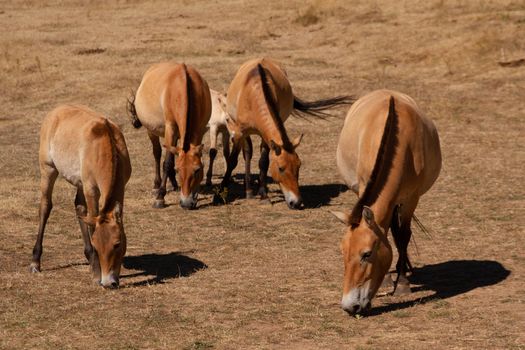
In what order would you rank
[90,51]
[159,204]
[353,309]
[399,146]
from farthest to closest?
[90,51] < [159,204] < [399,146] < [353,309]

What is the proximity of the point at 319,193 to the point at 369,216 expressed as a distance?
6.81m

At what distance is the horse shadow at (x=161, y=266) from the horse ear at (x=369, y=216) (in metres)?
2.90

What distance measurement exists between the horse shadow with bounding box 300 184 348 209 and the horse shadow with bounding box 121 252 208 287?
10.4 feet

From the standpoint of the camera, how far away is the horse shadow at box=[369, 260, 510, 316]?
31.4 ft

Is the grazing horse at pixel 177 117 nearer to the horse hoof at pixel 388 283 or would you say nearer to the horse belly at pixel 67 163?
the horse belly at pixel 67 163

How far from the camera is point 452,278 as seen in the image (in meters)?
10.4

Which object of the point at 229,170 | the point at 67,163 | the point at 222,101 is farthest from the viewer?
the point at 222,101

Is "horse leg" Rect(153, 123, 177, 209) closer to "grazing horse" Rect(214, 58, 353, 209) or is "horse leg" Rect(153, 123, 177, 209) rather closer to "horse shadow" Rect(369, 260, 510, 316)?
"grazing horse" Rect(214, 58, 353, 209)

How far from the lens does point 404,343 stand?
8.15 meters

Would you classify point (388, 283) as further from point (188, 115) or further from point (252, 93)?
point (252, 93)

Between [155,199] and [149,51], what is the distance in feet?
41.8

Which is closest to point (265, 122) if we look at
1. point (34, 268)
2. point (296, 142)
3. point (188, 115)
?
point (296, 142)

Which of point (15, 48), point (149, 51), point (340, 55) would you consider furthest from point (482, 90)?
point (15, 48)

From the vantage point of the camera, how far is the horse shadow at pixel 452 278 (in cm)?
959
